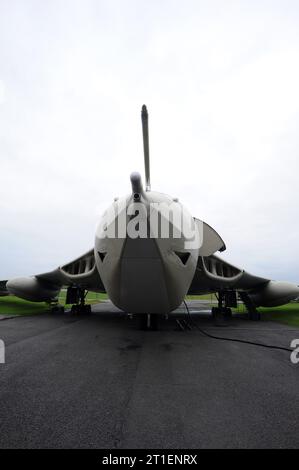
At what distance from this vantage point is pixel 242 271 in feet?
29.4

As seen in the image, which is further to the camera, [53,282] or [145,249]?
[53,282]

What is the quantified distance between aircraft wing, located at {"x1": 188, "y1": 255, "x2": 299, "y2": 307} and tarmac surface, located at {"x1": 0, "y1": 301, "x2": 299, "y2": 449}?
351 cm

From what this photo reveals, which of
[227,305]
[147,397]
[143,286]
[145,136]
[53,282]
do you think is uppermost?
[145,136]

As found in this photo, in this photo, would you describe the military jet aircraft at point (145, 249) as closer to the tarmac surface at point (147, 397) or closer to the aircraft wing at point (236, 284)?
the tarmac surface at point (147, 397)

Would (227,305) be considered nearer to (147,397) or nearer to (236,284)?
(236,284)

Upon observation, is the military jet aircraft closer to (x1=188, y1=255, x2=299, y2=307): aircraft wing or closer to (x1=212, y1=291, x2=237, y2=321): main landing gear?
(x1=188, y1=255, x2=299, y2=307): aircraft wing

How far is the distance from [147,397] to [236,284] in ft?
26.3

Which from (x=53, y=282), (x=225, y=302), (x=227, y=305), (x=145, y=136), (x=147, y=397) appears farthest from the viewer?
(x=53, y=282)

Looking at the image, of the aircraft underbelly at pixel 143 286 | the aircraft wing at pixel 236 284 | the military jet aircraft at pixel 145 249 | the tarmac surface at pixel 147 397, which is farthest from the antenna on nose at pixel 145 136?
the tarmac surface at pixel 147 397

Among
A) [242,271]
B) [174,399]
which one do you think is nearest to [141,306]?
[174,399]

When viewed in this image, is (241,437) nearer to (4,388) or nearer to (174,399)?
(174,399)

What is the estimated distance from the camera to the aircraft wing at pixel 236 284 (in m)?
8.15

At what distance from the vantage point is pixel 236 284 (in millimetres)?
A: 9812

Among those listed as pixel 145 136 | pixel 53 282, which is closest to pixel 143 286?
pixel 145 136
